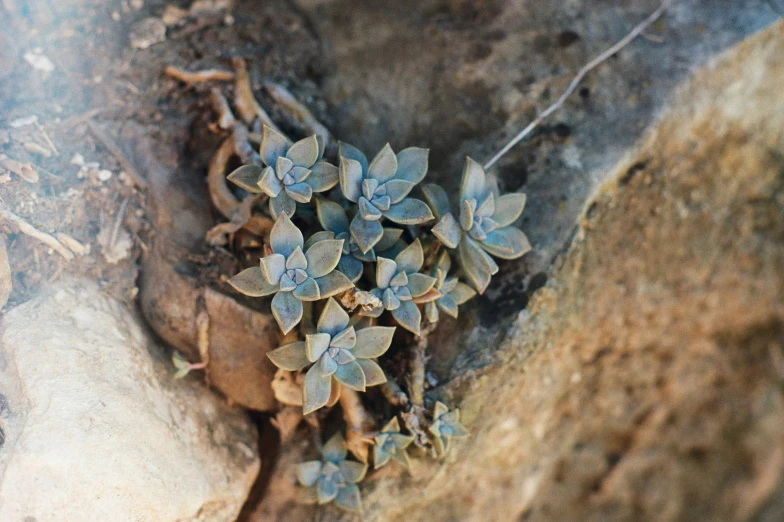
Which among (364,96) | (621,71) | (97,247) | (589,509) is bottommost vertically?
(589,509)

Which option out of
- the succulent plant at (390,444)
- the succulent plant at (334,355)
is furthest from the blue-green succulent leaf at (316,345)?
the succulent plant at (390,444)

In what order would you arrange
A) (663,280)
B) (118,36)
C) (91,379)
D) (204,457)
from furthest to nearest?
(663,280), (118,36), (204,457), (91,379)

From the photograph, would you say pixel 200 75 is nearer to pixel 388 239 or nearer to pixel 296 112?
pixel 296 112

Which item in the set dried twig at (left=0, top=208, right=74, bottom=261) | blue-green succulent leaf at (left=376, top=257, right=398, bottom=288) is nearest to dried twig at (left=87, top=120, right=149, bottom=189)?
dried twig at (left=0, top=208, right=74, bottom=261)

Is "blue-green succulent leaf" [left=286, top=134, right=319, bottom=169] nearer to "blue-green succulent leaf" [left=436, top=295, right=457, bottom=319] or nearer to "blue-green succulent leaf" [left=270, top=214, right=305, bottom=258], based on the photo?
"blue-green succulent leaf" [left=270, top=214, right=305, bottom=258]

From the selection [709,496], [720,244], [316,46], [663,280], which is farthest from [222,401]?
[709,496]

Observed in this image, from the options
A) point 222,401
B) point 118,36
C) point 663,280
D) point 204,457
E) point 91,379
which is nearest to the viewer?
point 91,379

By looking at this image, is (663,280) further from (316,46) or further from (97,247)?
(97,247)

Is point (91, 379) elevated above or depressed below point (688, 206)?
below
